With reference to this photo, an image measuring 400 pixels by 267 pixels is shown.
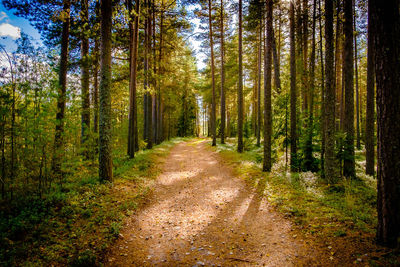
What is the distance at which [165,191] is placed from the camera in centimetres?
736

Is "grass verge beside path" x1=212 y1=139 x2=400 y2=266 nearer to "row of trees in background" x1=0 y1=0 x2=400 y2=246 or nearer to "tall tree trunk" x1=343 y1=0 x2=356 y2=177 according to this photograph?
"row of trees in background" x1=0 y1=0 x2=400 y2=246

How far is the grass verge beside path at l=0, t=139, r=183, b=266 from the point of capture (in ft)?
10.8

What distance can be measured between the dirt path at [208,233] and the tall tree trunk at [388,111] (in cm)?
150

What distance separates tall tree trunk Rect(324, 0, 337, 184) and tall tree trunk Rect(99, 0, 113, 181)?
7.90m

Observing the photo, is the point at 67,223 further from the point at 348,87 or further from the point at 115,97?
the point at 348,87

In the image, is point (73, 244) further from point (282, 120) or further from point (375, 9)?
point (282, 120)

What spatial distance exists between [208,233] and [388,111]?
4470 millimetres

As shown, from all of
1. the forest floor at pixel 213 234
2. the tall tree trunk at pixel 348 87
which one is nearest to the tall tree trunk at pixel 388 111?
the forest floor at pixel 213 234

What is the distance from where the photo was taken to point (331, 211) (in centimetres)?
487

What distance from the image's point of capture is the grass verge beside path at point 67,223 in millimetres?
3307

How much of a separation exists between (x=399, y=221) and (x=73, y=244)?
6.23 metres

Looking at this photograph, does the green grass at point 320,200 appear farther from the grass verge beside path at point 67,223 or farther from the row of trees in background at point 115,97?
the grass verge beside path at point 67,223

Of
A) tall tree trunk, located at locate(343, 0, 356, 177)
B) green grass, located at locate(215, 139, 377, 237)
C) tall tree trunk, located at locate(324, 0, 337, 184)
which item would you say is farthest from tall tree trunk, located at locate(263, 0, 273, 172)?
tall tree trunk, located at locate(343, 0, 356, 177)

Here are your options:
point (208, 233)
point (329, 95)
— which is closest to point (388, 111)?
point (329, 95)
